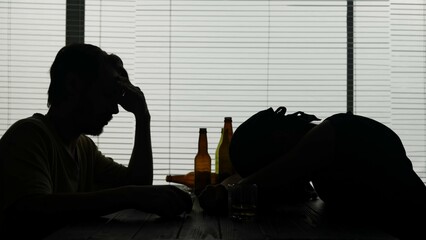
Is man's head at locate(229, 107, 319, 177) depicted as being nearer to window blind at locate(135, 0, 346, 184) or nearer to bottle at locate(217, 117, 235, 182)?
bottle at locate(217, 117, 235, 182)

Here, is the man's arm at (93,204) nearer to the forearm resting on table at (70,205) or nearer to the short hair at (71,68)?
the forearm resting on table at (70,205)

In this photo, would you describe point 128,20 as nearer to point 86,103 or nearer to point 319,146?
point 86,103

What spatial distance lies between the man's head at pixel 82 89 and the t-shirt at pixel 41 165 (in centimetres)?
11

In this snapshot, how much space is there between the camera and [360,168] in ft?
4.15

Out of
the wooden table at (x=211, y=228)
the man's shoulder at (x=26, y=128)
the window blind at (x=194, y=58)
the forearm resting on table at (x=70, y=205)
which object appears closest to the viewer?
the wooden table at (x=211, y=228)

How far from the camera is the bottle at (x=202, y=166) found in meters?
1.82

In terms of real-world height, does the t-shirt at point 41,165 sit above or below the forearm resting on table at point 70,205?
above

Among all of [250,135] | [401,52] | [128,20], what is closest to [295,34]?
[401,52]

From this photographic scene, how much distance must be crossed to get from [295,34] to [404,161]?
179 cm

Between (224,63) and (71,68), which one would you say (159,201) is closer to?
(71,68)

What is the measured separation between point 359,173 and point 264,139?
30cm

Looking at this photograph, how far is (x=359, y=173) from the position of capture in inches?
49.9

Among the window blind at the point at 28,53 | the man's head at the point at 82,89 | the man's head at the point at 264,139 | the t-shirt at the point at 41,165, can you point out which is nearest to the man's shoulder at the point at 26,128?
the t-shirt at the point at 41,165

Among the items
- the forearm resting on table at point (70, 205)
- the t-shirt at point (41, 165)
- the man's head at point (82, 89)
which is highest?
the man's head at point (82, 89)
